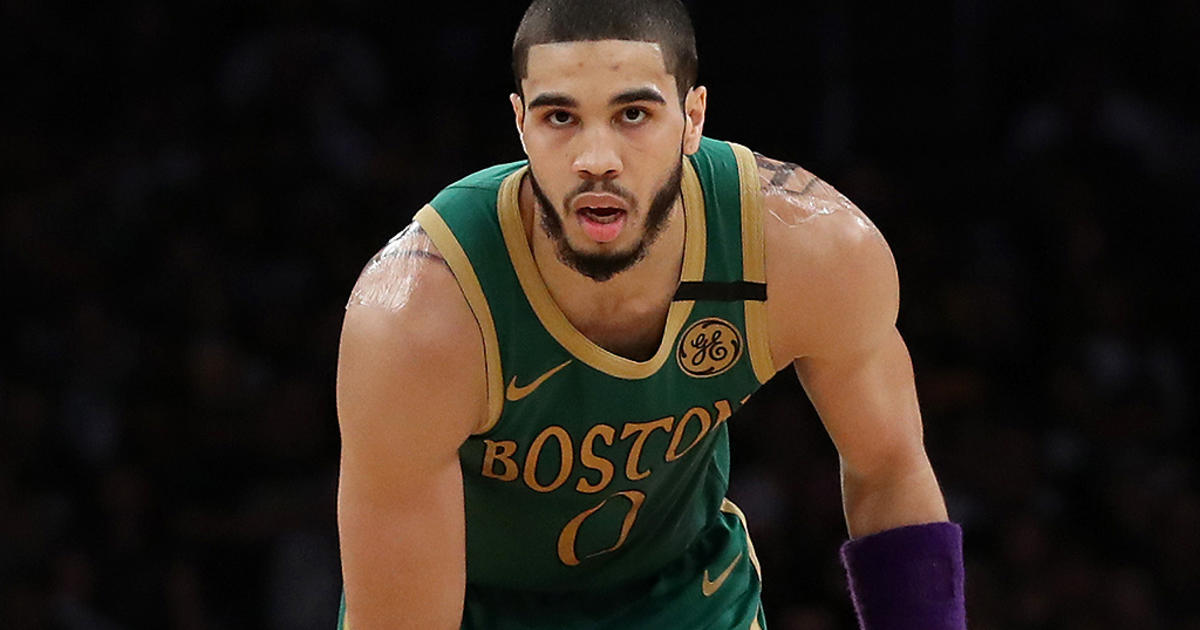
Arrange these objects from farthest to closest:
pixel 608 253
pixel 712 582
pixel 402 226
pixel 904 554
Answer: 1. pixel 402 226
2. pixel 712 582
3. pixel 904 554
4. pixel 608 253

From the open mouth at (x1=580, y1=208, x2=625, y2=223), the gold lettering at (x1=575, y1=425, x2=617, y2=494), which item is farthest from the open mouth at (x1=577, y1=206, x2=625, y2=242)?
the gold lettering at (x1=575, y1=425, x2=617, y2=494)

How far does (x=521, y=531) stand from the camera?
8.49ft

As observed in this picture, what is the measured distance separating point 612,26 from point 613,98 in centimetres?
9

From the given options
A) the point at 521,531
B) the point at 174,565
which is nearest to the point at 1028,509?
the point at 174,565

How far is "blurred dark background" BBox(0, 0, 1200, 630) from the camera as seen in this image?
4906 millimetres

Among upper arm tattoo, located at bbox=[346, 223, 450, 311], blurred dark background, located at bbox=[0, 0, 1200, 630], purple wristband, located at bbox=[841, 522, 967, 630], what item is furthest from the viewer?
blurred dark background, located at bbox=[0, 0, 1200, 630]

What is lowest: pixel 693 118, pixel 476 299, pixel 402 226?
pixel 402 226

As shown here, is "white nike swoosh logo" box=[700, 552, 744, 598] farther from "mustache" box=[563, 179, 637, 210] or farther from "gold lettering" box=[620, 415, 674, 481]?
"mustache" box=[563, 179, 637, 210]

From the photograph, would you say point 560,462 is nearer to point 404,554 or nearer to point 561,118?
point 404,554

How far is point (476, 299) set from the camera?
229 cm

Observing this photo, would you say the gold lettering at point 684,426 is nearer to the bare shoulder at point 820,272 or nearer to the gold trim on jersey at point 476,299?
the bare shoulder at point 820,272

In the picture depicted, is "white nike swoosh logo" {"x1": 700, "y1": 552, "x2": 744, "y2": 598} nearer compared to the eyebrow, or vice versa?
the eyebrow

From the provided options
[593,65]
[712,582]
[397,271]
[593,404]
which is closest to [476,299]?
[397,271]

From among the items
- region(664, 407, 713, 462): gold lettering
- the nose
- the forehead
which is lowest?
region(664, 407, 713, 462): gold lettering
